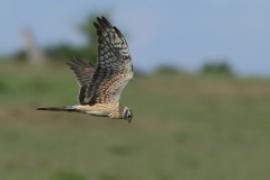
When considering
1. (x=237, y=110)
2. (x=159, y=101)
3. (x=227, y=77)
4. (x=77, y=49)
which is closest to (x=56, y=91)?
(x=159, y=101)

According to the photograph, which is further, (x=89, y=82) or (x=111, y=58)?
(x=89, y=82)

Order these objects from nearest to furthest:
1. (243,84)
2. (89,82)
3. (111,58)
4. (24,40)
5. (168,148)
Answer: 1. (111,58)
2. (89,82)
3. (168,148)
4. (243,84)
5. (24,40)

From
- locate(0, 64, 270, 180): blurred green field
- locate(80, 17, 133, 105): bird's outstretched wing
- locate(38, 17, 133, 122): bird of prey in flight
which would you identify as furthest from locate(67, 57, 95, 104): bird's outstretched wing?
locate(0, 64, 270, 180): blurred green field

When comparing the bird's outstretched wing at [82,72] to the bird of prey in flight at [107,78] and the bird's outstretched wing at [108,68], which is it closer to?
the bird of prey in flight at [107,78]

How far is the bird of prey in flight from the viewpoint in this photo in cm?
927

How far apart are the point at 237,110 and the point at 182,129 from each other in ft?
10.7

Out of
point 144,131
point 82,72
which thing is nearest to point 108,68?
point 82,72

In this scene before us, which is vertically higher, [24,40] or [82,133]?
[24,40]

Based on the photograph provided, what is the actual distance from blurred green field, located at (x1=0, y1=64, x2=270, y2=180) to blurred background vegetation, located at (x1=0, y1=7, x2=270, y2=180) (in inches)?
0.6

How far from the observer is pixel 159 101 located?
2447 cm

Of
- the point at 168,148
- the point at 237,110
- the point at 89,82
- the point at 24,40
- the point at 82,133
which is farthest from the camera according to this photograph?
the point at 24,40

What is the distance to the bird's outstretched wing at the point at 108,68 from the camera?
364 inches

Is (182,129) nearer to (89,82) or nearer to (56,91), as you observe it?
(56,91)

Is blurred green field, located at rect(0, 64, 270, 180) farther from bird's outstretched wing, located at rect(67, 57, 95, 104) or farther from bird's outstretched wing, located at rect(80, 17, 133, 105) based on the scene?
bird's outstretched wing, located at rect(80, 17, 133, 105)
